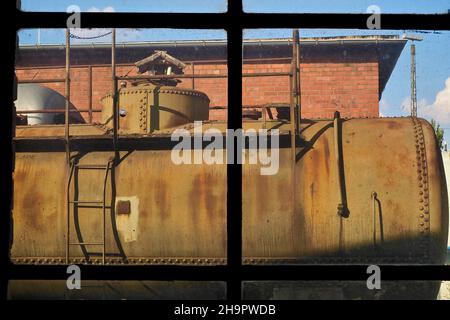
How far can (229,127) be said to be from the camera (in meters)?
1.96

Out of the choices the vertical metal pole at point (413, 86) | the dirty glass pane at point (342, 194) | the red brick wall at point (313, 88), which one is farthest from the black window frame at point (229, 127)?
the vertical metal pole at point (413, 86)

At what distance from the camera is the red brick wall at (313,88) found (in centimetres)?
1528

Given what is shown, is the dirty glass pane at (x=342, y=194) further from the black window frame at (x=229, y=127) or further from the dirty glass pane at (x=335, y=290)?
the black window frame at (x=229, y=127)

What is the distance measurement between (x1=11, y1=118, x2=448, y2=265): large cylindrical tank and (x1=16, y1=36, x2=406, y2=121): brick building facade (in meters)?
9.30

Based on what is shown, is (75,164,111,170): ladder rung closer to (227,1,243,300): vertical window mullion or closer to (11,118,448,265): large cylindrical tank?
(11,118,448,265): large cylindrical tank

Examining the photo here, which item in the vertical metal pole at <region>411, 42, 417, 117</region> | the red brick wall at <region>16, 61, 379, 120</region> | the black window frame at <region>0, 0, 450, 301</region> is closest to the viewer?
the black window frame at <region>0, 0, 450, 301</region>

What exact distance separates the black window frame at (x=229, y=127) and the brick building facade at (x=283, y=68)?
1297 centimetres

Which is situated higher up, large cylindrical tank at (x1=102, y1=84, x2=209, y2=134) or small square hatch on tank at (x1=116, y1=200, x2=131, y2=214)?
large cylindrical tank at (x1=102, y1=84, x2=209, y2=134)

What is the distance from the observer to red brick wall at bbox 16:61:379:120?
1528cm

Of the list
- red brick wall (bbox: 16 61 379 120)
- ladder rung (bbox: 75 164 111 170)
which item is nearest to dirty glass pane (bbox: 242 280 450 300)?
ladder rung (bbox: 75 164 111 170)

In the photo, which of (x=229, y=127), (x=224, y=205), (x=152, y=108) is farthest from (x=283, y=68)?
(x=229, y=127)
